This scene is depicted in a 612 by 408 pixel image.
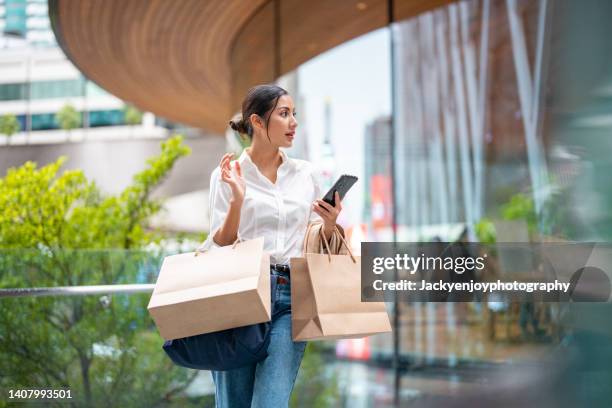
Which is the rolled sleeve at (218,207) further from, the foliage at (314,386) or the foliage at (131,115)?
the foliage at (131,115)

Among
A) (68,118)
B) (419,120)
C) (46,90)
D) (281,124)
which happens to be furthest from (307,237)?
(68,118)

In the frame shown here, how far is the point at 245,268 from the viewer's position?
2080 mm

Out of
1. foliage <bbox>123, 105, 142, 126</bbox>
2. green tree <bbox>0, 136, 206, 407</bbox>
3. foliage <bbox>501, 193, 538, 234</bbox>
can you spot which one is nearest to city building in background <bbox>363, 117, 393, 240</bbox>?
foliage <bbox>501, 193, 538, 234</bbox>

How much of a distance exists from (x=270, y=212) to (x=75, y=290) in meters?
1.85

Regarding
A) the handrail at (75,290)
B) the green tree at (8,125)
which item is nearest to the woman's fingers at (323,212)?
the handrail at (75,290)

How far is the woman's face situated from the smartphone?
265 millimetres

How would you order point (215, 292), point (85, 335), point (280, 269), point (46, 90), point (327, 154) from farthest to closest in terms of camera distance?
point (46, 90), point (327, 154), point (85, 335), point (280, 269), point (215, 292)

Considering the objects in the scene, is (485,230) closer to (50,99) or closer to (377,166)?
(377,166)

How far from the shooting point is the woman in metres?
2.25

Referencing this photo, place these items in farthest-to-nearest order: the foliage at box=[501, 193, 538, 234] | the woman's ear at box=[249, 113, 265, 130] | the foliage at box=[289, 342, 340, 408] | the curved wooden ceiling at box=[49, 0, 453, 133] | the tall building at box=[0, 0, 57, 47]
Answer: the tall building at box=[0, 0, 57, 47], the foliage at box=[501, 193, 538, 234], the curved wooden ceiling at box=[49, 0, 453, 133], the foliage at box=[289, 342, 340, 408], the woman's ear at box=[249, 113, 265, 130]

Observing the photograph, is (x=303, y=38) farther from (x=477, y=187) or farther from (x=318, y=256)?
(x=318, y=256)

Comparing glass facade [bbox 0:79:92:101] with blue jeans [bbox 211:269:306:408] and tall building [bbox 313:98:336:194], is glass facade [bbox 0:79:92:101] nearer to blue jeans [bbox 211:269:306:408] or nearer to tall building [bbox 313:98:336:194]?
tall building [bbox 313:98:336:194]

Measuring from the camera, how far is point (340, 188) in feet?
7.44

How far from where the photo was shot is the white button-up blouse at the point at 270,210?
7.69ft
